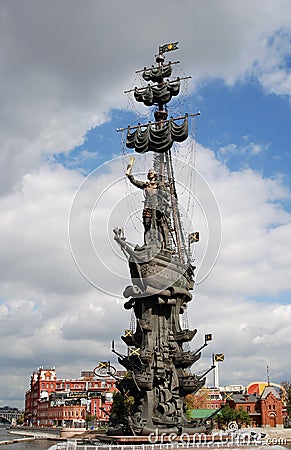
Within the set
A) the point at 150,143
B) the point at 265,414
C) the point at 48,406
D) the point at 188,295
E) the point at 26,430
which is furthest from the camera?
the point at 48,406

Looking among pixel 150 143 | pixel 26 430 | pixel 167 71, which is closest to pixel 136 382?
pixel 150 143

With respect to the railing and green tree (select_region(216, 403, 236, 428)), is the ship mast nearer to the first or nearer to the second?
the railing

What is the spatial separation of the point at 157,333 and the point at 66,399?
10444 centimetres

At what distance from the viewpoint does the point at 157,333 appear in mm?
54906

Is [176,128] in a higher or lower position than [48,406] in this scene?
higher

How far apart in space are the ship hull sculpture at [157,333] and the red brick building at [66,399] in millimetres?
71833

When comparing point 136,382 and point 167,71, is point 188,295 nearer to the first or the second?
point 136,382

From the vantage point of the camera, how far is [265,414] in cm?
11438

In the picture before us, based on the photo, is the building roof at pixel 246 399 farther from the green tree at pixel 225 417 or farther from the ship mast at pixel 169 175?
the ship mast at pixel 169 175

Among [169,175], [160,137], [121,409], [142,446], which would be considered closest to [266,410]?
[121,409]

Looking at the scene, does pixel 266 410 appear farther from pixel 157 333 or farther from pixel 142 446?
pixel 142 446

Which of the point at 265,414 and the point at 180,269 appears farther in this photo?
the point at 265,414

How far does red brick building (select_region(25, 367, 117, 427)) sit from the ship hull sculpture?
236 feet

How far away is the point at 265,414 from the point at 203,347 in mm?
66390
